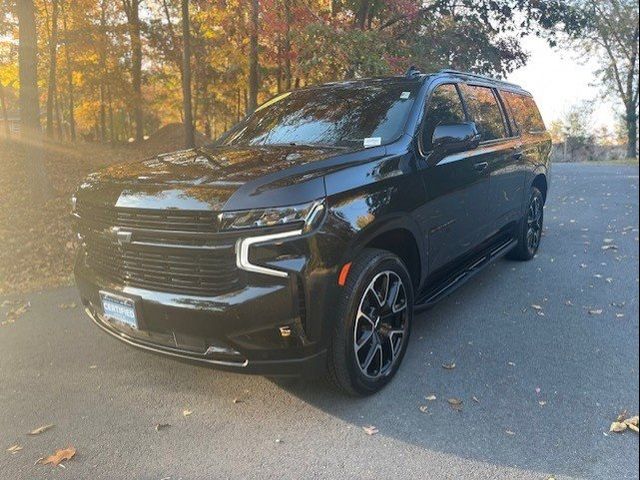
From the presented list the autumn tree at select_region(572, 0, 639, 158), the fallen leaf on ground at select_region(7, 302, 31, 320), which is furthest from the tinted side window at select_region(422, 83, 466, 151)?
the autumn tree at select_region(572, 0, 639, 158)

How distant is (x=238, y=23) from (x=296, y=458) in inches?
376

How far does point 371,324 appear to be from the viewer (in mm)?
3107

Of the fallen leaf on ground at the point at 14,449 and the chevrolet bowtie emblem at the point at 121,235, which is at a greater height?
the chevrolet bowtie emblem at the point at 121,235

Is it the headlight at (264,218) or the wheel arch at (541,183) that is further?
the wheel arch at (541,183)

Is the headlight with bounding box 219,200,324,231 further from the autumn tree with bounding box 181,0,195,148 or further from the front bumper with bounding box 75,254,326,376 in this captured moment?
the autumn tree with bounding box 181,0,195,148

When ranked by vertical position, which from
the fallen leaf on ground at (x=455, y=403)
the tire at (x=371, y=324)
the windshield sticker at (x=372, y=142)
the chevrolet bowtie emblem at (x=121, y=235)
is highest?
the windshield sticker at (x=372, y=142)

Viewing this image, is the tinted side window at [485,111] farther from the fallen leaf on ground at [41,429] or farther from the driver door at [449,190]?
the fallen leaf on ground at [41,429]

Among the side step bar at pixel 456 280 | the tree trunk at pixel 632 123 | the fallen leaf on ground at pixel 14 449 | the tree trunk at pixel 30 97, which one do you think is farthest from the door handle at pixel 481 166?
the tree trunk at pixel 632 123

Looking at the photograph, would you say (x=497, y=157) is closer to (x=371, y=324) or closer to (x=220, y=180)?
(x=371, y=324)

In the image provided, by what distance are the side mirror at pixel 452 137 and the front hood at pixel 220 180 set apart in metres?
0.80

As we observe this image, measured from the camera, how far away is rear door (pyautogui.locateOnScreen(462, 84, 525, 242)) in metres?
4.52

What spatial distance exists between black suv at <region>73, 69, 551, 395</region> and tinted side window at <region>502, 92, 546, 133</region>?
153 centimetres

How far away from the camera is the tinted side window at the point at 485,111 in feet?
14.6

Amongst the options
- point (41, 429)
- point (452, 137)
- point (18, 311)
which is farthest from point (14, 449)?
point (452, 137)
